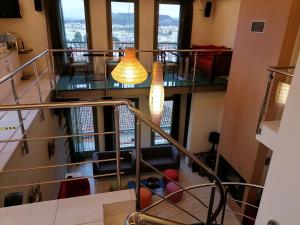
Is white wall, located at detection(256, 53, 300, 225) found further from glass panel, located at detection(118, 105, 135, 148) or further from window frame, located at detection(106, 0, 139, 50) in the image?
glass panel, located at detection(118, 105, 135, 148)

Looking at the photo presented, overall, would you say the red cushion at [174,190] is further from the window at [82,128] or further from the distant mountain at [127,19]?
the distant mountain at [127,19]

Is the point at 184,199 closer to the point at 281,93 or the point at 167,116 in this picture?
the point at 167,116

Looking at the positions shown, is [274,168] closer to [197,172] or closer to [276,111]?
[276,111]

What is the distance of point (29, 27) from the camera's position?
5.78 m

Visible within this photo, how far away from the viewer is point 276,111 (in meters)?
3.91

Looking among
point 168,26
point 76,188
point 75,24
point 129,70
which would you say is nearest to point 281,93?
point 129,70

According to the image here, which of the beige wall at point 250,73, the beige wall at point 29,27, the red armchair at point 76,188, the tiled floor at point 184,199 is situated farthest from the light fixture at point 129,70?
the beige wall at point 29,27

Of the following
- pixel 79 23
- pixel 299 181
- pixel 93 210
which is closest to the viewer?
pixel 299 181

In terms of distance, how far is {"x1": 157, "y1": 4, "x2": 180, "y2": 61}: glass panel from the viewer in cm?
652

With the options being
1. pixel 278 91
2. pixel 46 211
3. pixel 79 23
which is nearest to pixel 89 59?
pixel 79 23

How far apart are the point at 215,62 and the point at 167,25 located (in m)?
1.81

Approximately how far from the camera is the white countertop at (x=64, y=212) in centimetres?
159

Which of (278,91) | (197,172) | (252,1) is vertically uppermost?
(252,1)

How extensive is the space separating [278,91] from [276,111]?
345mm
